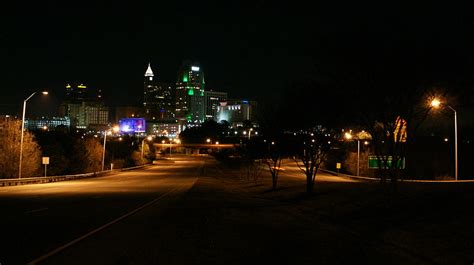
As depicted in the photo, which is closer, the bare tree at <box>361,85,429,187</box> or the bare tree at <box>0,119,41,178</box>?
the bare tree at <box>361,85,429,187</box>

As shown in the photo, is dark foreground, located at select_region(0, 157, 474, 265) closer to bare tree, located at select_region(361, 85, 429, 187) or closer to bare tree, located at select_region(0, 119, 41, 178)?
bare tree, located at select_region(361, 85, 429, 187)

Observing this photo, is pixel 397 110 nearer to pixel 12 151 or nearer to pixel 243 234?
pixel 243 234

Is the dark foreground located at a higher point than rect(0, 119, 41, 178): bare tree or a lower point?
lower

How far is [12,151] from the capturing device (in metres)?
53.7

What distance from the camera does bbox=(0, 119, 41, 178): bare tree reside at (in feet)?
174

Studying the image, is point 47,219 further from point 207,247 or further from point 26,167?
point 26,167

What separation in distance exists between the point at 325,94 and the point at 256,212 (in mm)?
7542

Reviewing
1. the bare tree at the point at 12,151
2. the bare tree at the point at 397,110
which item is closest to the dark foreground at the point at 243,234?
the bare tree at the point at 397,110

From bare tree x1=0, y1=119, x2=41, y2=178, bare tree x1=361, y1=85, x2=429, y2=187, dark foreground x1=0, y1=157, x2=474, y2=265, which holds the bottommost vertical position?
dark foreground x1=0, y1=157, x2=474, y2=265

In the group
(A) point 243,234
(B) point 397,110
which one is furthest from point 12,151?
(A) point 243,234

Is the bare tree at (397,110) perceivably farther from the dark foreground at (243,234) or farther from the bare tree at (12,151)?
the bare tree at (12,151)

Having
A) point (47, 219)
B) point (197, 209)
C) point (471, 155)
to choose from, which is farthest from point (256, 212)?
point (471, 155)

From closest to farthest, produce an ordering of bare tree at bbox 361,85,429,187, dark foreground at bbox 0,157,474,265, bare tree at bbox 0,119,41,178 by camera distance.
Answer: dark foreground at bbox 0,157,474,265 → bare tree at bbox 361,85,429,187 → bare tree at bbox 0,119,41,178

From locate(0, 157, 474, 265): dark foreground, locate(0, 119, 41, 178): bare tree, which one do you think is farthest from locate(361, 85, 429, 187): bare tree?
locate(0, 119, 41, 178): bare tree
